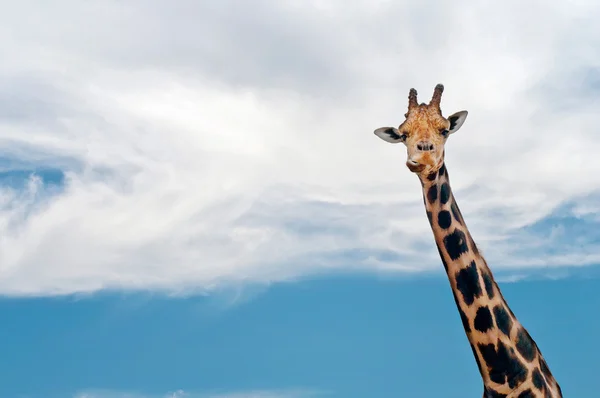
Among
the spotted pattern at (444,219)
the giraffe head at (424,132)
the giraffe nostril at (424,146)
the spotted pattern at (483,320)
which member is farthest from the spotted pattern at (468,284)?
the giraffe nostril at (424,146)

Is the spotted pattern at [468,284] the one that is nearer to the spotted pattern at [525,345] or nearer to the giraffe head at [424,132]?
the spotted pattern at [525,345]

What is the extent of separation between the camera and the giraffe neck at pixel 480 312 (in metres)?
17.4

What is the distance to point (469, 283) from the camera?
17.5 m

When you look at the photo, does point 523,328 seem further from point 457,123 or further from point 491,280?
point 457,123

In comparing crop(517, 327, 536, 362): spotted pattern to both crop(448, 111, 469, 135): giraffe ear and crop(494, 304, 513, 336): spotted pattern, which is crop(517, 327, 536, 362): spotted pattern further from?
crop(448, 111, 469, 135): giraffe ear

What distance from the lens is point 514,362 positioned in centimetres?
1739

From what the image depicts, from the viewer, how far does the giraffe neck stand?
17.4 m

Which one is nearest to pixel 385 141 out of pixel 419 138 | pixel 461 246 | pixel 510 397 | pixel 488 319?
pixel 419 138

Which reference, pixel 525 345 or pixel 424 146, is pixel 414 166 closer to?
pixel 424 146

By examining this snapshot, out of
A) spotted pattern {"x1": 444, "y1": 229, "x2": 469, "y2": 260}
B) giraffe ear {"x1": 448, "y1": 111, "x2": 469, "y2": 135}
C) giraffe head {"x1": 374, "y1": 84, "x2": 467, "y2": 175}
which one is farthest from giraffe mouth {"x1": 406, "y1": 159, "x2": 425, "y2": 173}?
spotted pattern {"x1": 444, "y1": 229, "x2": 469, "y2": 260}

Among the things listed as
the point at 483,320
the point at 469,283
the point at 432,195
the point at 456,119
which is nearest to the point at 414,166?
the point at 432,195

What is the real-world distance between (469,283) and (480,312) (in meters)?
0.52

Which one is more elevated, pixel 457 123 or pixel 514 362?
pixel 457 123

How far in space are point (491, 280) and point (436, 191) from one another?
1836mm
